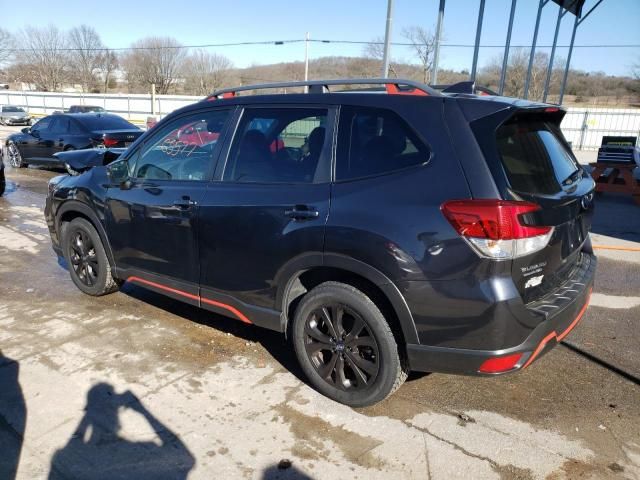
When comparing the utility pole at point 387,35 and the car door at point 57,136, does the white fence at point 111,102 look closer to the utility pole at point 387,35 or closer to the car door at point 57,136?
the car door at point 57,136

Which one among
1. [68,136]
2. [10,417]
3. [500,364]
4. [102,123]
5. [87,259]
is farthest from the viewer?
[102,123]

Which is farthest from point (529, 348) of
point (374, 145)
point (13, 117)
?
point (13, 117)

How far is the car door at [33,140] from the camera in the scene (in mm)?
13070

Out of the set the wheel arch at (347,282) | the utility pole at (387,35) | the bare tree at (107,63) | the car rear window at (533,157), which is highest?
the bare tree at (107,63)

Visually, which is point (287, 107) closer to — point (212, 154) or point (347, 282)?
point (212, 154)

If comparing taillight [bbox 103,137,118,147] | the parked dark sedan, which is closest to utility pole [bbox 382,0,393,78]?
the parked dark sedan

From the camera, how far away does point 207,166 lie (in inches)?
143

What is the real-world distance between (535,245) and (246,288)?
1.83m

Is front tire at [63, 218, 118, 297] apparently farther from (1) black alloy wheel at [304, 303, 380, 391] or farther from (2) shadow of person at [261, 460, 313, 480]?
(2) shadow of person at [261, 460, 313, 480]

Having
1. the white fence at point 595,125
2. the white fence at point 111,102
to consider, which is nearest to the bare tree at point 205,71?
the white fence at point 111,102

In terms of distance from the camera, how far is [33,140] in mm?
13133

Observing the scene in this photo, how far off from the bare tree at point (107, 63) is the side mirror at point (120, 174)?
78.8 m

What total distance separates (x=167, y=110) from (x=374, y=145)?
34.7 meters

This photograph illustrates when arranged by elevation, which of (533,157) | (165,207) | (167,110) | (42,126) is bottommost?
(165,207)
